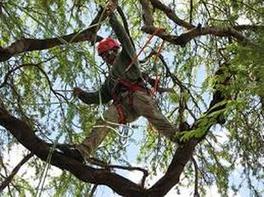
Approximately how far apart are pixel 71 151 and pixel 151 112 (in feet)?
2.26

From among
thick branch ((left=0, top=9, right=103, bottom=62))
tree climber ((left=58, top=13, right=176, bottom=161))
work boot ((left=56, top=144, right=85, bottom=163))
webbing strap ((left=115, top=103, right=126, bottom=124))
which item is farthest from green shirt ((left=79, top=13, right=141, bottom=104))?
work boot ((left=56, top=144, right=85, bottom=163))

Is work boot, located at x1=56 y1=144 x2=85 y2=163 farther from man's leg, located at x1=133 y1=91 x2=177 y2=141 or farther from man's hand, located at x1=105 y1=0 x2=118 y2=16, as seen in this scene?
man's hand, located at x1=105 y1=0 x2=118 y2=16

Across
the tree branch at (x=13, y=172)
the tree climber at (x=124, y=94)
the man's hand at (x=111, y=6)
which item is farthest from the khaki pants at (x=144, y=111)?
the man's hand at (x=111, y=6)

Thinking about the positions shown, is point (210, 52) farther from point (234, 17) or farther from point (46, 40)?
point (46, 40)

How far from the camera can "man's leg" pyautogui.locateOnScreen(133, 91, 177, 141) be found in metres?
5.24

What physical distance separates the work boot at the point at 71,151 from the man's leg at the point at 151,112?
0.60m

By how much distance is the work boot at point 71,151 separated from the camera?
486cm

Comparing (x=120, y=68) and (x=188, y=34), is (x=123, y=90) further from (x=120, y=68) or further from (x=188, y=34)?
(x=188, y=34)

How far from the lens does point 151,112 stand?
5250 mm

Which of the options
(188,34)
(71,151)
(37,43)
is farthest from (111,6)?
(71,151)

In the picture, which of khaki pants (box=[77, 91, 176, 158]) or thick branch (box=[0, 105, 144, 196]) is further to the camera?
khaki pants (box=[77, 91, 176, 158])

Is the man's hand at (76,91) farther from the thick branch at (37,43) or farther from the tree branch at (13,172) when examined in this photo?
the tree branch at (13,172)

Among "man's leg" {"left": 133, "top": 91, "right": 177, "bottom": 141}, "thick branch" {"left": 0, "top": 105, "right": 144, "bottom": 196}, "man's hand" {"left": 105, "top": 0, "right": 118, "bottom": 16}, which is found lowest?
"thick branch" {"left": 0, "top": 105, "right": 144, "bottom": 196}

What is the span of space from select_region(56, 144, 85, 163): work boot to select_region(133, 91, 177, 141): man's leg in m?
0.60
